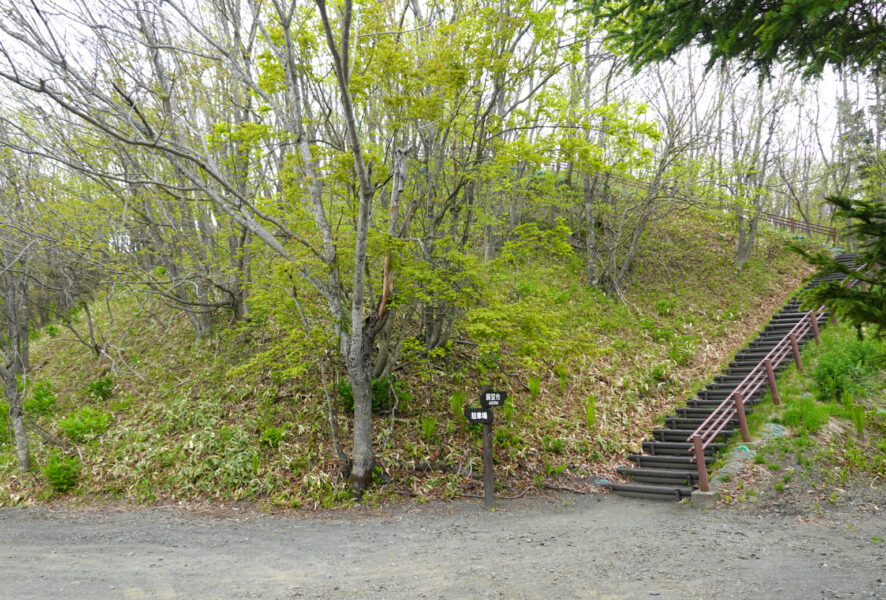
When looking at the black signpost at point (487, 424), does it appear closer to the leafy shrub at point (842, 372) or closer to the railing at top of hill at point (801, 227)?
the leafy shrub at point (842, 372)

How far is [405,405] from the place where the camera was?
9180mm

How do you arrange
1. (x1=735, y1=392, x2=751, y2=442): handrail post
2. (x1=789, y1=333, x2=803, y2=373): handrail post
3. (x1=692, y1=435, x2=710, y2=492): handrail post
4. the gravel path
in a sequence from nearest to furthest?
the gravel path, (x1=692, y1=435, x2=710, y2=492): handrail post, (x1=735, y1=392, x2=751, y2=442): handrail post, (x1=789, y1=333, x2=803, y2=373): handrail post

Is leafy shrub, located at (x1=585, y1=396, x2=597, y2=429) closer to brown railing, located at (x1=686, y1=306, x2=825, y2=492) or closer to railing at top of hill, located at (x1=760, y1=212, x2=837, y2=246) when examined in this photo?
brown railing, located at (x1=686, y1=306, x2=825, y2=492)

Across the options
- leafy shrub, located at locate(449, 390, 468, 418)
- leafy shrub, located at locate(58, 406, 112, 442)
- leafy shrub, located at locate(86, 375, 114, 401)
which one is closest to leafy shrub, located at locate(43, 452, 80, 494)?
leafy shrub, located at locate(58, 406, 112, 442)

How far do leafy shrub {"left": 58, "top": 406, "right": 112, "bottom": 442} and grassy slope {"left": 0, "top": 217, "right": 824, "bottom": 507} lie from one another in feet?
0.35

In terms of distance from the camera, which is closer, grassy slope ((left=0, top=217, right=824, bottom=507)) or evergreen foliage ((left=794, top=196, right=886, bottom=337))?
evergreen foliage ((left=794, top=196, right=886, bottom=337))

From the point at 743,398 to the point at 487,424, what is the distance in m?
5.37

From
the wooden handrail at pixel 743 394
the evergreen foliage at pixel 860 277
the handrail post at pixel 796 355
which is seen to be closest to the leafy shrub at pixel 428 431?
the wooden handrail at pixel 743 394

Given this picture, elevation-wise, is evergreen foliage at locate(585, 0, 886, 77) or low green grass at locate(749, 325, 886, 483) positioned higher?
evergreen foliage at locate(585, 0, 886, 77)

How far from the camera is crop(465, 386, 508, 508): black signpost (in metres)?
7.32

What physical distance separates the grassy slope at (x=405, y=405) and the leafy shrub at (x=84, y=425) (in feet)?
0.35

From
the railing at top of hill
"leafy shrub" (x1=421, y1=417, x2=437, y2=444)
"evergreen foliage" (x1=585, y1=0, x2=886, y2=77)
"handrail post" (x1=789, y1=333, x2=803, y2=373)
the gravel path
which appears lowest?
the gravel path

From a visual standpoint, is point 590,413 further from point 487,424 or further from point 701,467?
point 487,424

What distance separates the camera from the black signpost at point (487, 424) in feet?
24.0
